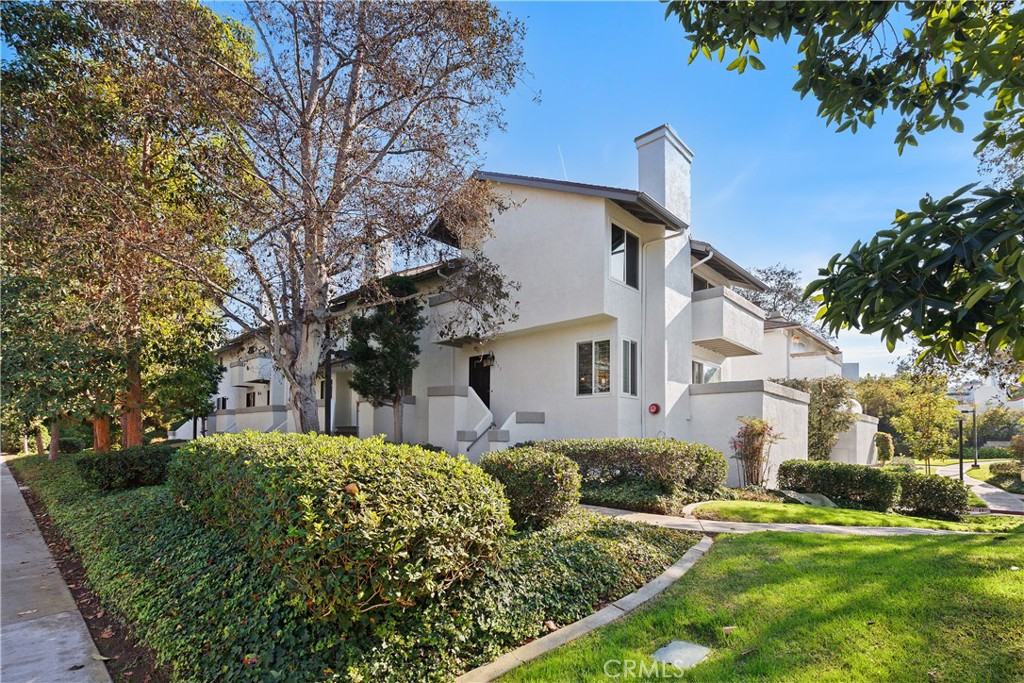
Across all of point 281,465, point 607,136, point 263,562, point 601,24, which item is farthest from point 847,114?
point 607,136

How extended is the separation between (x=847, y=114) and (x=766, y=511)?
7305 millimetres

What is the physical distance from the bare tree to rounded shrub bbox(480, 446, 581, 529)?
215 inches

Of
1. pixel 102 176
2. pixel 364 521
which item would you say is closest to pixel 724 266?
pixel 102 176

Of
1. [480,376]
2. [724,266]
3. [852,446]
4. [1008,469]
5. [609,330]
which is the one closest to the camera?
[609,330]

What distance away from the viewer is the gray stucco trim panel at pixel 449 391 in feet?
50.1

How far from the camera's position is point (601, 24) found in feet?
27.2

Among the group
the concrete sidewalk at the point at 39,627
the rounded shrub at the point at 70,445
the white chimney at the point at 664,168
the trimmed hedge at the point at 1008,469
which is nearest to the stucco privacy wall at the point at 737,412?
the white chimney at the point at 664,168

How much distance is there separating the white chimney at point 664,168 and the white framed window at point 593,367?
4643mm

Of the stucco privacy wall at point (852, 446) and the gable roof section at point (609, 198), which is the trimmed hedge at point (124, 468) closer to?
the gable roof section at point (609, 198)

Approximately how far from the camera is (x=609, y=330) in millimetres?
14383

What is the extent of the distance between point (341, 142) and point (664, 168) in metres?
9.23

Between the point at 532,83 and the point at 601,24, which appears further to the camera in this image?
the point at 532,83

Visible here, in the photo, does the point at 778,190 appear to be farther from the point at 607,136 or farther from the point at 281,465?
the point at 281,465

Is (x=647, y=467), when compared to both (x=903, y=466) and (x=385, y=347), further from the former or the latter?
(x=903, y=466)
